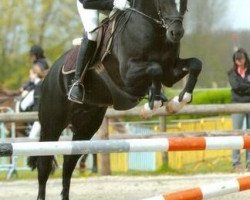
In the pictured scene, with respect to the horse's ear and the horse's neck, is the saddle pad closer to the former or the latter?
the horse's neck

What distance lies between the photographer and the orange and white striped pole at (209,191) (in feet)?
15.5

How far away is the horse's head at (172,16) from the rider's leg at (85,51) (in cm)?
88

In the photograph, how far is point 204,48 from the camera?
866 inches

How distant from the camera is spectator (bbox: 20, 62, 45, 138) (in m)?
11.0

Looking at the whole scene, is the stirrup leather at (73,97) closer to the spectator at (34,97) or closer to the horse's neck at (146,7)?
the horse's neck at (146,7)

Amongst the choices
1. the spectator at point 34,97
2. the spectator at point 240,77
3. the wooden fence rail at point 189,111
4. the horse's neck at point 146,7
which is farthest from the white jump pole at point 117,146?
the spectator at point 34,97

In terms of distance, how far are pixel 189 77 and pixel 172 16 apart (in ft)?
1.88

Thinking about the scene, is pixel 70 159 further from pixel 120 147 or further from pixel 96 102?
pixel 120 147

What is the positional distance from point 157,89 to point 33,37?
27190 millimetres

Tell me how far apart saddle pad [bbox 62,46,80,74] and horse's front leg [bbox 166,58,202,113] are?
4.69 ft

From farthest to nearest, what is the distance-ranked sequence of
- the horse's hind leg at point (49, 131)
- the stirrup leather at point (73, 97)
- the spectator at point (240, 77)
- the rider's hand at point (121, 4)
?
the spectator at point (240, 77), the horse's hind leg at point (49, 131), the stirrup leather at point (73, 97), the rider's hand at point (121, 4)

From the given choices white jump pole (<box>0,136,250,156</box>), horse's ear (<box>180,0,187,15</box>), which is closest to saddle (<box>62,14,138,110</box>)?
horse's ear (<box>180,0,187,15</box>)

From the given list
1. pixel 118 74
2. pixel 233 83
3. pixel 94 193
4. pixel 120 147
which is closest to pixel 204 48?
pixel 233 83

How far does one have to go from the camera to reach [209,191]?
4.96m
